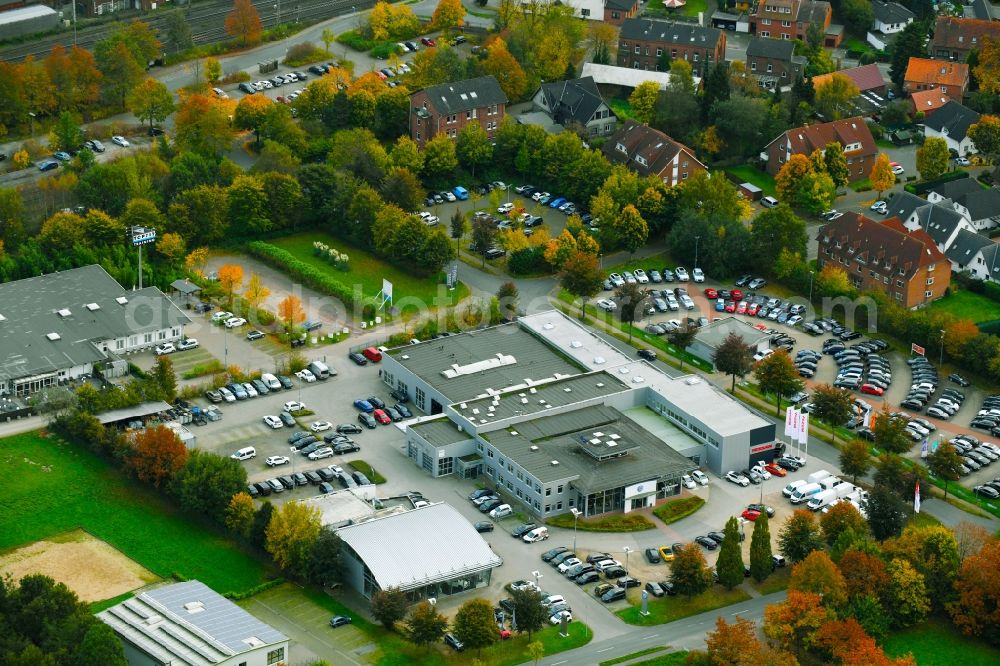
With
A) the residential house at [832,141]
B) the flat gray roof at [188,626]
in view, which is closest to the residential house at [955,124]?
the residential house at [832,141]

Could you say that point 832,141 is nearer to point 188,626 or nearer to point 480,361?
point 480,361

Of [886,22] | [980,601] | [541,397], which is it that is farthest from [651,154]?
[980,601]

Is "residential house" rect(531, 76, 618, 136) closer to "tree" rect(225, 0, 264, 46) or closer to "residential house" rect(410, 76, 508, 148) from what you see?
"residential house" rect(410, 76, 508, 148)

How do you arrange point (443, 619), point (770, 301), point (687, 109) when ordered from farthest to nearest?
point (687, 109)
point (770, 301)
point (443, 619)

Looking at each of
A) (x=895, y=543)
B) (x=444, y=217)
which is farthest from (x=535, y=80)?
(x=895, y=543)

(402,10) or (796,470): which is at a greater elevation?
(402,10)

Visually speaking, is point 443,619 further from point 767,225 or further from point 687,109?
point 687,109
